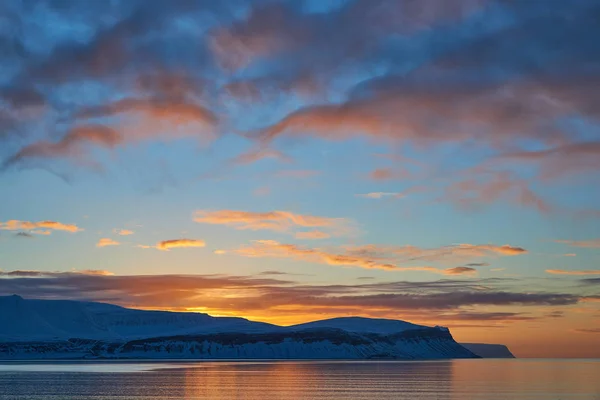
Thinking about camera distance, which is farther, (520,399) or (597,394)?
(597,394)

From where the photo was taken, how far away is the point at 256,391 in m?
110

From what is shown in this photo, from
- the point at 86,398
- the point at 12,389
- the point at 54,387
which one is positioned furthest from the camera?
the point at 54,387

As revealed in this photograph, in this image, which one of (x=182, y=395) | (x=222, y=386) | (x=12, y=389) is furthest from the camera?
(x=222, y=386)

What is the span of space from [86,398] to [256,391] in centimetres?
2774

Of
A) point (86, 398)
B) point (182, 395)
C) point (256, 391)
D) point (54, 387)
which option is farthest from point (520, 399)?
point (54, 387)

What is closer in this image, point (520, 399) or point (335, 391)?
point (520, 399)

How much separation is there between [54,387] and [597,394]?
81413 mm

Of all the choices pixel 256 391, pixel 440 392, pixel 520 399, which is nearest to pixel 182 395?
pixel 256 391

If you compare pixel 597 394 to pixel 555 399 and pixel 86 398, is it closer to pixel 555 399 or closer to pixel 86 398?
pixel 555 399

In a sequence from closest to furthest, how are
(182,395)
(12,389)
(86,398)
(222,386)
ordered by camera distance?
1. (86,398)
2. (182,395)
3. (12,389)
4. (222,386)

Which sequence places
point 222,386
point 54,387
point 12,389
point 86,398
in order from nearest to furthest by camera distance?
point 86,398, point 12,389, point 54,387, point 222,386

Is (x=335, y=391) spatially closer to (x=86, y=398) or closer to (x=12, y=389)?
(x=86, y=398)

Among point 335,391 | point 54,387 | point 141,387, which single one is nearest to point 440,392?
point 335,391

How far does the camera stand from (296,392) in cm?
10819
